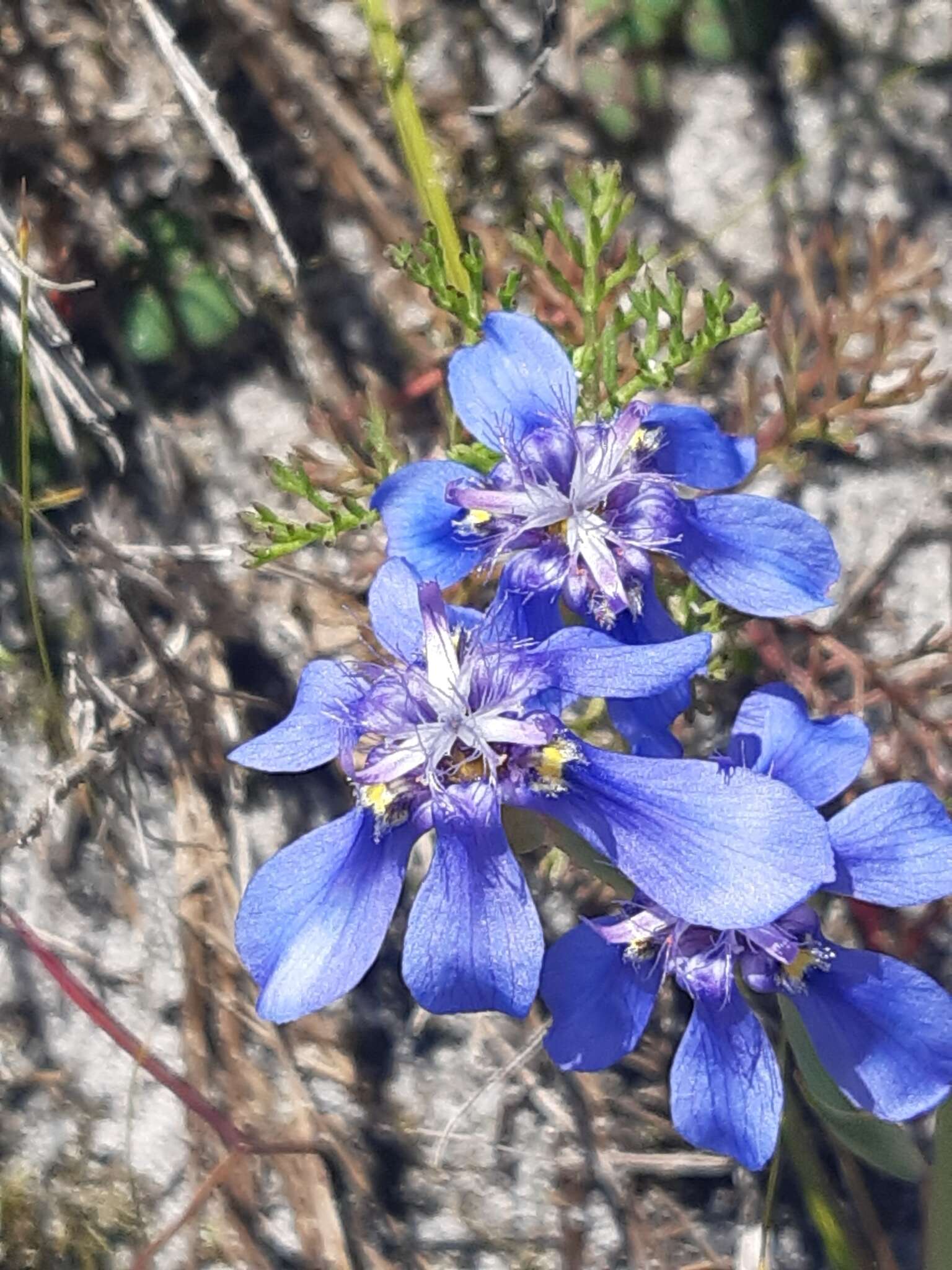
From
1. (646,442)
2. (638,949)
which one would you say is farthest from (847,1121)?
(646,442)

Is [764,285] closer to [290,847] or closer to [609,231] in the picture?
[609,231]

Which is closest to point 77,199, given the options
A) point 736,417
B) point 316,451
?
point 316,451

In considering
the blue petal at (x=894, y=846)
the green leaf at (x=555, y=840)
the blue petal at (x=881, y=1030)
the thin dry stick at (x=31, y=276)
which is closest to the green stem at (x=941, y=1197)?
the blue petal at (x=881, y=1030)

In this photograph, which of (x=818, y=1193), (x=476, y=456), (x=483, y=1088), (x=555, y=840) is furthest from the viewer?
(x=483, y=1088)

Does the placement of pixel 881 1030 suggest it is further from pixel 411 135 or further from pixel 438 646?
pixel 411 135

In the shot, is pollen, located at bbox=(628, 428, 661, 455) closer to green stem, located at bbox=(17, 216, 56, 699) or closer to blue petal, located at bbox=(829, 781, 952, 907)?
blue petal, located at bbox=(829, 781, 952, 907)

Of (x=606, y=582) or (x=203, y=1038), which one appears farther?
(x=203, y=1038)

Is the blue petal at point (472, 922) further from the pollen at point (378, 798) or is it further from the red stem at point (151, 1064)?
the red stem at point (151, 1064)

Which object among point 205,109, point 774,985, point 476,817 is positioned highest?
point 205,109
